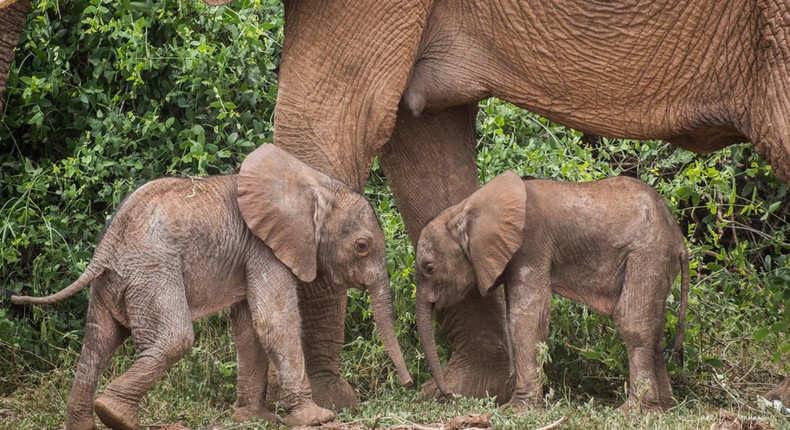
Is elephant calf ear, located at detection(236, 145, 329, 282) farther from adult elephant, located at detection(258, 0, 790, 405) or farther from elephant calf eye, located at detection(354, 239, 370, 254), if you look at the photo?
adult elephant, located at detection(258, 0, 790, 405)

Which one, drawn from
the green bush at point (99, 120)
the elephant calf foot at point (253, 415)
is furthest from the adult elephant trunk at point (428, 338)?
the green bush at point (99, 120)

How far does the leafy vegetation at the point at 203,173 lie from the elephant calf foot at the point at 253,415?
596 mm

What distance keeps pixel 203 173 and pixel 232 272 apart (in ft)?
5.40

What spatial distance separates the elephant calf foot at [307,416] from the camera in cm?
580

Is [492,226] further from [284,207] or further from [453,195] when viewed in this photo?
[284,207]

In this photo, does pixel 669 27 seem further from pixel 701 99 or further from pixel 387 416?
pixel 387 416

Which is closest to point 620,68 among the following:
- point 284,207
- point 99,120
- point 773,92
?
point 773,92

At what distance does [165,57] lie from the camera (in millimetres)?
7922

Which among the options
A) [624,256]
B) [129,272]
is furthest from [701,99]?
[129,272]

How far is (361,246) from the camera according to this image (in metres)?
6.00

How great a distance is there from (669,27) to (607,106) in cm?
39

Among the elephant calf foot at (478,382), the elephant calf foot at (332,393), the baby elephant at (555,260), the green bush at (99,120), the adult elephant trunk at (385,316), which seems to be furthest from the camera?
the green bush at (99,120)

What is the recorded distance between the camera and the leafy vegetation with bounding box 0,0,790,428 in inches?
277

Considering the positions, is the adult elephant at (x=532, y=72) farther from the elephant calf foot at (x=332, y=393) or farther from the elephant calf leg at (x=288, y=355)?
the elephant calf leg at (x=288, y=355)
